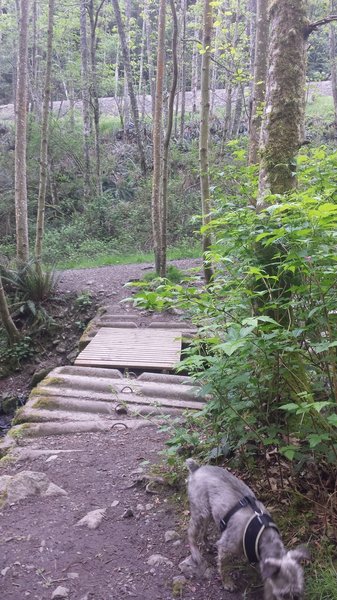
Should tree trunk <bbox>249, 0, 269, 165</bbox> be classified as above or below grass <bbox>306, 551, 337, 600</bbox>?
above

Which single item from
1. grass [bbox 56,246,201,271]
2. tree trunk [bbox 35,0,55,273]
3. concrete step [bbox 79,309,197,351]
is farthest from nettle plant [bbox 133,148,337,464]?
grass [bbox 56,246,201,271]

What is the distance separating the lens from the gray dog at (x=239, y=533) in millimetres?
2201

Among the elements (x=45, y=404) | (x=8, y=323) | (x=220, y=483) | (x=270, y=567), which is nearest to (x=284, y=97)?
(x=220, y=483)

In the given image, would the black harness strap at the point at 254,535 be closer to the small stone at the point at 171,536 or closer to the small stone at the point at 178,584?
the small stone at the point at 178,584

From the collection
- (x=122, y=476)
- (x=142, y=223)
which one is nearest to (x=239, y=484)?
(x=122, y=476)

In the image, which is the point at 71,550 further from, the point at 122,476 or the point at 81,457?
the point at 81,457

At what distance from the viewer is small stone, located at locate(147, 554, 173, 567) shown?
2801 mm

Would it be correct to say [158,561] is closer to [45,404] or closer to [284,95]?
[45,404]

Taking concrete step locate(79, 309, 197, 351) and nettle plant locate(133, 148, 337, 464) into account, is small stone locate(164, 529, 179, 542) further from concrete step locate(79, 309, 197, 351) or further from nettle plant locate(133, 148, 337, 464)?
concrete step locate(79, 309, 197, 351)

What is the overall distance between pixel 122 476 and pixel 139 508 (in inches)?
20.8

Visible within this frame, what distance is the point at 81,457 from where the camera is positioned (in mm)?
4254

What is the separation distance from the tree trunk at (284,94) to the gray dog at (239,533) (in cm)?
198

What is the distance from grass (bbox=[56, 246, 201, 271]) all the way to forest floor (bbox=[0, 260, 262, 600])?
9.24 m

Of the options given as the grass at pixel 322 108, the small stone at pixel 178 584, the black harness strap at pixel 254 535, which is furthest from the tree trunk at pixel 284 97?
the grass at pixel 322 108
